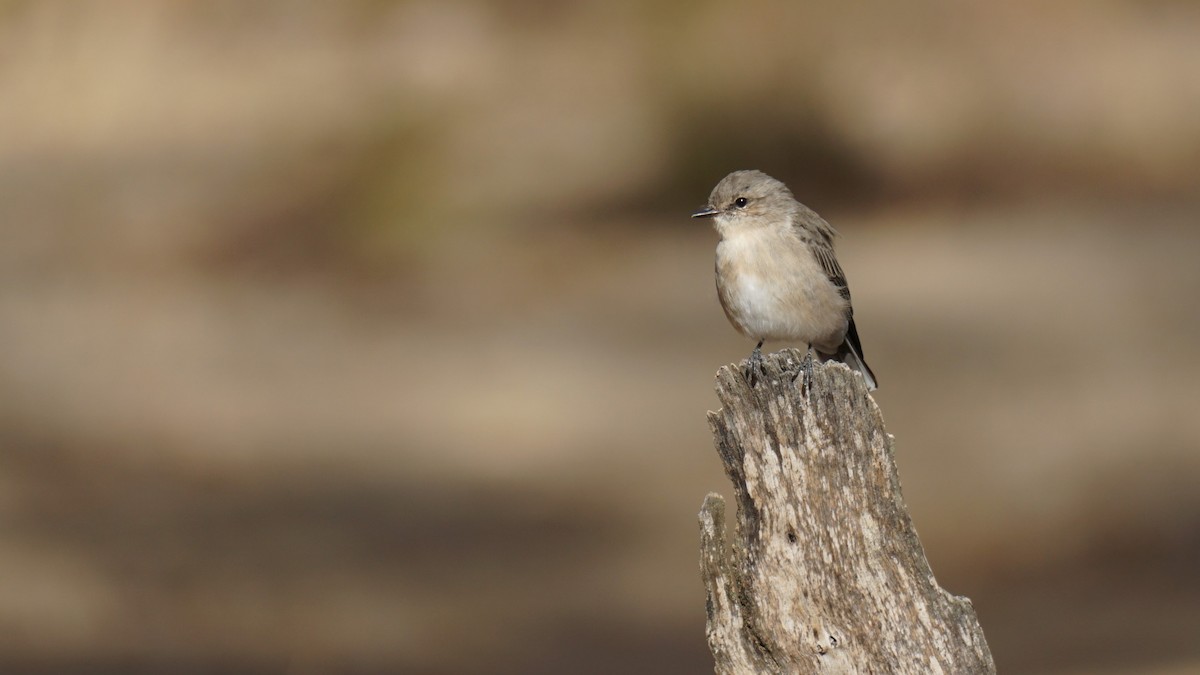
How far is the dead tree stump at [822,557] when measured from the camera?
14.8 feet

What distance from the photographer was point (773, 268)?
6852 millimetres

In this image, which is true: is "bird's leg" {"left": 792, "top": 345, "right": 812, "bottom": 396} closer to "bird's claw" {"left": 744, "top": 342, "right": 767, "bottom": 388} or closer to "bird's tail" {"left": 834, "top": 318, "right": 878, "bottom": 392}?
"bird's claw" {"left": 744, "top": 342, "right": 767, "bottom": 388}

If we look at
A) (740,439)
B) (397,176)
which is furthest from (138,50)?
(740,439)

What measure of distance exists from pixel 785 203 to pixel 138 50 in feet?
27.5

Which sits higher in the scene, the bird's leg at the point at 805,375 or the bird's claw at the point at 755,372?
the bird's claw at the point at 755,372

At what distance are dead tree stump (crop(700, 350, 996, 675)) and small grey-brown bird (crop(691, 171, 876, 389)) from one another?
76.9 inches

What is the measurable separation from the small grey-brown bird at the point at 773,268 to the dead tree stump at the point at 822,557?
76.9 inches

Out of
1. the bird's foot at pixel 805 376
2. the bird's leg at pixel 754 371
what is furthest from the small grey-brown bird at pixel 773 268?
the bird's foot at pixel 805 376

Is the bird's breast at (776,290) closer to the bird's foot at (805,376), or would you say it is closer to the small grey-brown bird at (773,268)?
the small grey-brown bird at (773,268)

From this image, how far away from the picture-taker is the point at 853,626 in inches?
178

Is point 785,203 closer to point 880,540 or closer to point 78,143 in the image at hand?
point 880,540

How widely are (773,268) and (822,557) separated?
8.19 feet

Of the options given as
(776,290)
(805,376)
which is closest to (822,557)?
(805,376)

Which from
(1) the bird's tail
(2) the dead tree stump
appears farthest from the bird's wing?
(2) the dead tree stump
